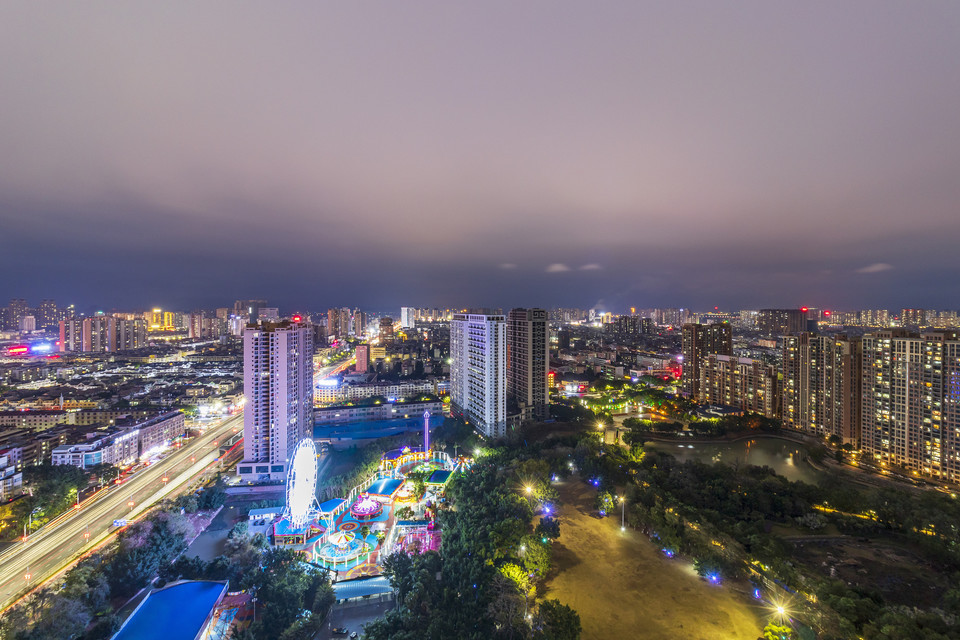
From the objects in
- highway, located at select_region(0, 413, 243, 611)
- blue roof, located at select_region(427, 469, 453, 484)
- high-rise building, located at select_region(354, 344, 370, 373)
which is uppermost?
high-rise building, located at select_region(354, 344, 370, 373)

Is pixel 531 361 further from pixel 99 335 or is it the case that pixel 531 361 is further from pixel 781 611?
pixel 99 335

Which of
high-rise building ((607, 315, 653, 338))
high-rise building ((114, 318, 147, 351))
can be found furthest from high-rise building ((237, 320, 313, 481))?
high-rise building ((607, 315, 653, 338))

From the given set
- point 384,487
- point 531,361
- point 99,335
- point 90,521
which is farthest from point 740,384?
point 99,335

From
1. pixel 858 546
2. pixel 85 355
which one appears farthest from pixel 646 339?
pixel 85 355

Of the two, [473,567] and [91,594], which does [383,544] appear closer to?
[473,567]

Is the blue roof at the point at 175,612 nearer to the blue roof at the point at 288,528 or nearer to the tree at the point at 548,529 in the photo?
the blue roof at the point at 288,528

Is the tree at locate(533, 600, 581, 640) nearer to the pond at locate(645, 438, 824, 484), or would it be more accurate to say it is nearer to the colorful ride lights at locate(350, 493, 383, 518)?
the colorful ride lights at locate(350, 493, 383, 518)

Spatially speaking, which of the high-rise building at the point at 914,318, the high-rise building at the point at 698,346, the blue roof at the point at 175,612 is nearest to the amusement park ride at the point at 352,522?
the blue roof at the point at 175,612
